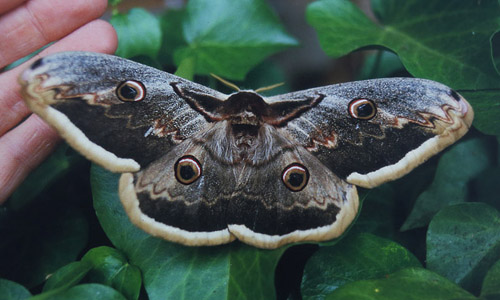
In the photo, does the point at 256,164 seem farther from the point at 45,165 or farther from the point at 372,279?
the point at 45,165

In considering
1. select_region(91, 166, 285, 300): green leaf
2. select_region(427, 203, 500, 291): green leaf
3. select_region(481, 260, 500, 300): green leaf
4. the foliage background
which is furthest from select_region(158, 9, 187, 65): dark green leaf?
select_region(481, 260, 500, 300): green leaf

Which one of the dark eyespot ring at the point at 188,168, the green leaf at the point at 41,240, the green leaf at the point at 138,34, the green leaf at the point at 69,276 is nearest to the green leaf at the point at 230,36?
the green leaf at the point at 138,34

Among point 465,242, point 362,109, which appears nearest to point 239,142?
point 362,109

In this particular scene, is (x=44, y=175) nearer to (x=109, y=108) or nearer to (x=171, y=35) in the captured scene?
(x=109, y=108)

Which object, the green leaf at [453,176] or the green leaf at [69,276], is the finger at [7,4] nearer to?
the green leaf at [69,276]

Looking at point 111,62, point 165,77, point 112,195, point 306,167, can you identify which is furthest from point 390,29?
point 112,195

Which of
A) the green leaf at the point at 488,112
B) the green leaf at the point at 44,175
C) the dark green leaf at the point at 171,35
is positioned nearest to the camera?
the green leaf at the point at 488,112
